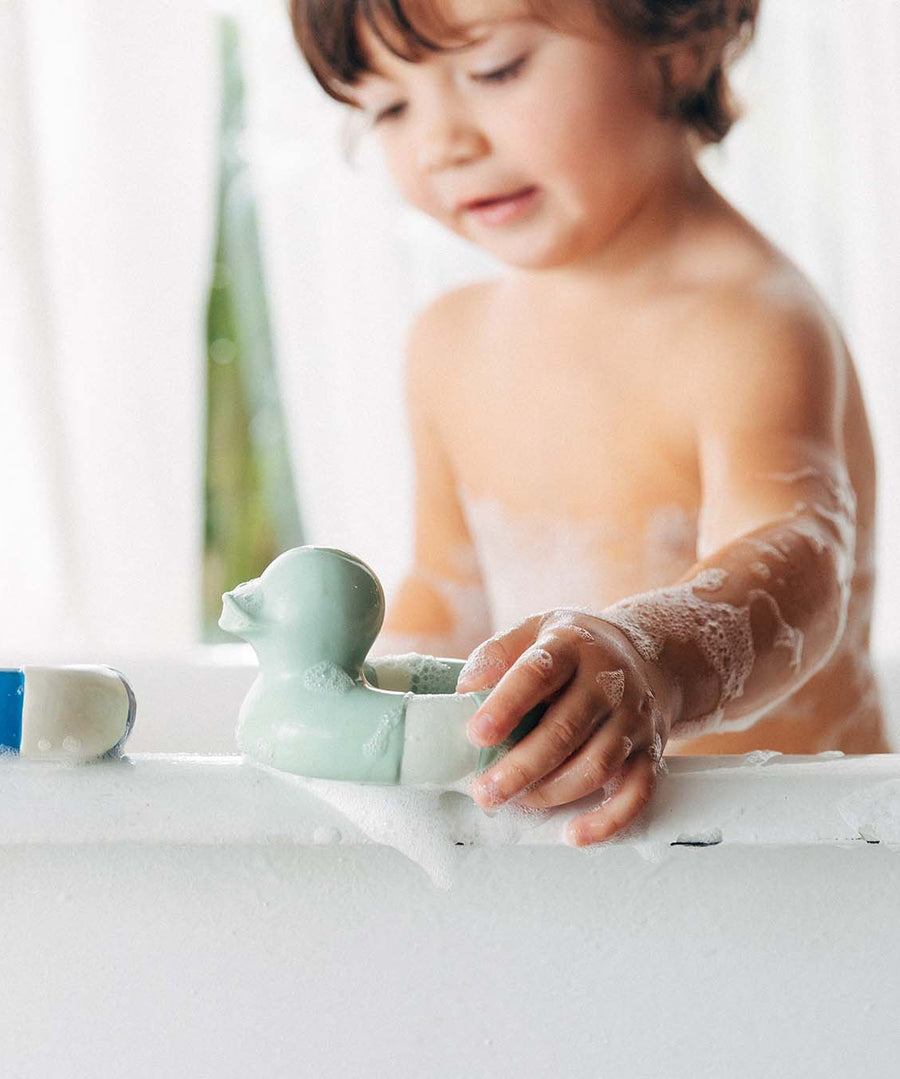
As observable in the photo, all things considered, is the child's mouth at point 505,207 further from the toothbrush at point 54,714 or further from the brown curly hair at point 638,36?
the toothbrush at point 54,714

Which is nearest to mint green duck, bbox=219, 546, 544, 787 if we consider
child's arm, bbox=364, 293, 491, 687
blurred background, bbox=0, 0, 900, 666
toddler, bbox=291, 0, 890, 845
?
toddler, bbox=291, 0, 890, 845

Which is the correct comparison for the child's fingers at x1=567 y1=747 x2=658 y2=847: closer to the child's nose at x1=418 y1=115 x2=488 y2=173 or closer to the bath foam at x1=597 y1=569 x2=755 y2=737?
the bath foam at x1=597 y1=569 x2=755 y2=737

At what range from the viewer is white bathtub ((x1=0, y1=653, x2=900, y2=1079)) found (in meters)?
0.50

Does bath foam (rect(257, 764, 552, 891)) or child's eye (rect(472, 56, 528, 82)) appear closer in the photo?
bath foam (rect(257, 764, 552, 891))

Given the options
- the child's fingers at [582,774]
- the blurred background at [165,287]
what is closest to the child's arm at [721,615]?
the child's fingers at [582,774]

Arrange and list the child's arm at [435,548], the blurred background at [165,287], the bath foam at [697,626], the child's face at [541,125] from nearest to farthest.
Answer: the bath foam at [697,626] < the child's face at [541,125] < the child's arm at [435,548] < the blurred background at [165,287]

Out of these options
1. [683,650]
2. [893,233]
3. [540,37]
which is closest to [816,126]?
[893,233]

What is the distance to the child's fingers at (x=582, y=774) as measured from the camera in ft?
1.53

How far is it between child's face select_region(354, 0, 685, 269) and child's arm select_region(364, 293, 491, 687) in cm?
19

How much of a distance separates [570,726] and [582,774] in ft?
0.06

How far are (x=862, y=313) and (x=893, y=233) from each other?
106mm

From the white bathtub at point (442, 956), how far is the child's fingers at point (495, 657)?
0.07 meters

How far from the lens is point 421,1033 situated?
520 mm

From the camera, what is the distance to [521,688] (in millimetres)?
460
